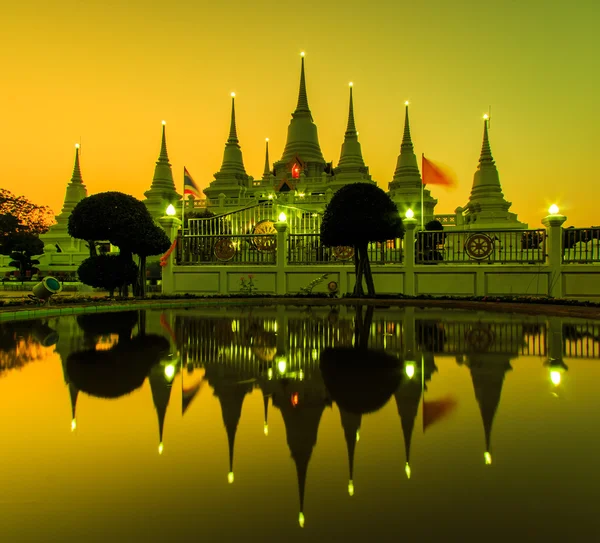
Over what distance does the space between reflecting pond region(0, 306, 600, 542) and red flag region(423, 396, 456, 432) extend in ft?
0.08

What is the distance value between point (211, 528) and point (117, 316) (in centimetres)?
966

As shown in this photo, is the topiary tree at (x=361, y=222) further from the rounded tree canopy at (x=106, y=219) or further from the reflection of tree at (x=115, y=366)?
the reflection of tree at (x=115, y=366)

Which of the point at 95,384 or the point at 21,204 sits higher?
the point at 21,204

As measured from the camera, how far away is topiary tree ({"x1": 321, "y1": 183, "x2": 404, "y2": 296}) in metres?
15.2

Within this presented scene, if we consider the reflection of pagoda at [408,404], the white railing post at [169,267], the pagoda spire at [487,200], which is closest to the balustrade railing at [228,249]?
the white railing post at [169,267]

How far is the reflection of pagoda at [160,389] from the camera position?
3508 mm

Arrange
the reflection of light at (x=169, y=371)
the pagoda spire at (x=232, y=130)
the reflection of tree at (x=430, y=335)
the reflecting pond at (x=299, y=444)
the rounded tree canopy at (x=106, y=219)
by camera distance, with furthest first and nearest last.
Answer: the pagoda spire at (x=232, y=130) → the rounded tree canopy at (x=106, y=219) → the reflection of tree at (x=430, y=335) → the reflection of light at (x=169, y=371) → the reflecting pond at (x=299, y=444)

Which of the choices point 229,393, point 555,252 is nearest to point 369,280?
point 555,252

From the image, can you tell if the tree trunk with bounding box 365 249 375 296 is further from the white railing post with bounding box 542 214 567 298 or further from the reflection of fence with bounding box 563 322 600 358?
the reflection of fence with bounding box 563 322 600 358

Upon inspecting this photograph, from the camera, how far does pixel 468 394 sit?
13.9 ft

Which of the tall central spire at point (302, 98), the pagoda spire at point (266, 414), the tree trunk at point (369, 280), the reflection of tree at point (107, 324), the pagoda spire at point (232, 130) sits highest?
the tall central spire at point (302, 98)

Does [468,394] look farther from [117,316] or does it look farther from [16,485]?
[117,316]

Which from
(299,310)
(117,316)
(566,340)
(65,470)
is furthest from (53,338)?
(566,340)

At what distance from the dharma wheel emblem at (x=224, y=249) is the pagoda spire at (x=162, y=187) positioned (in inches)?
910
